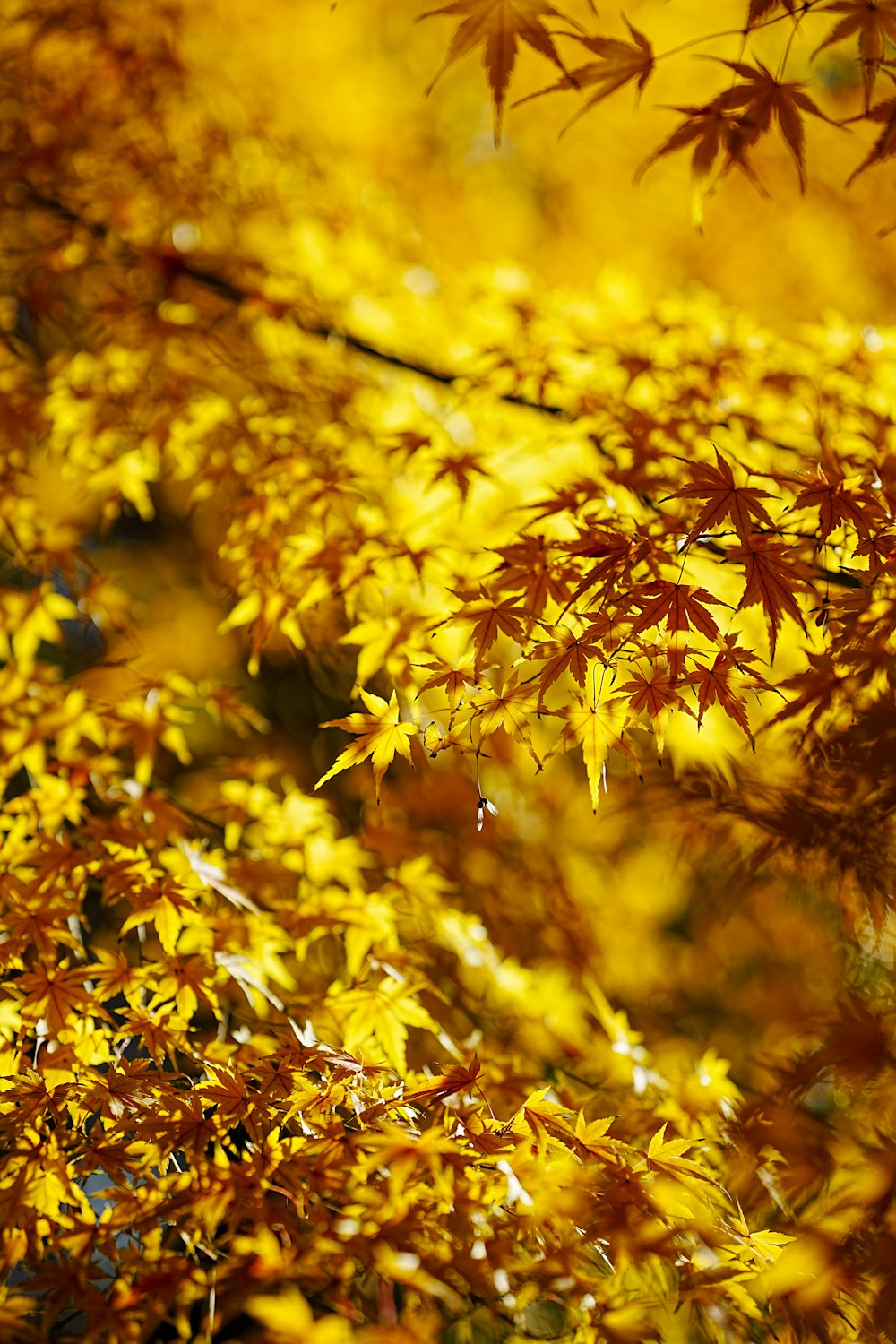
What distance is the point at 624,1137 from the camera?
1.61m

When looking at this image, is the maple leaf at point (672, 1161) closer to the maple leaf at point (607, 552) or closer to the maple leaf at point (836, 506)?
the maple leaf at point (607, 552)

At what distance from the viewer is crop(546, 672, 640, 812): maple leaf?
117 centimetres

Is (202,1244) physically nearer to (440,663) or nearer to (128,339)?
(440,663)

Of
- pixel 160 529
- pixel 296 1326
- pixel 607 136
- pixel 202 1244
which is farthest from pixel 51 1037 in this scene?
pixel 607 136

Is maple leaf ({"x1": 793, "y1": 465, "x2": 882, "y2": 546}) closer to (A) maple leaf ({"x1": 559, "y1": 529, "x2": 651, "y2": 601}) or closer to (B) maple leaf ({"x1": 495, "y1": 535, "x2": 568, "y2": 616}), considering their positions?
(A) maple leaf ({"x1": 559, "y1": 529, "x2": 651, "y2": 601})

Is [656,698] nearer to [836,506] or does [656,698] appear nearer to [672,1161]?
[836,506]

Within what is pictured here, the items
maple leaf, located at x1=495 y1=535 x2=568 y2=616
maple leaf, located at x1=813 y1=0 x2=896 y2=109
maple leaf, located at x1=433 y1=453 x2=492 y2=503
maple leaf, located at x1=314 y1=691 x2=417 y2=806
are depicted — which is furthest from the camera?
maple leaf, located at x1=433 y1=453 x2=492 y2=503

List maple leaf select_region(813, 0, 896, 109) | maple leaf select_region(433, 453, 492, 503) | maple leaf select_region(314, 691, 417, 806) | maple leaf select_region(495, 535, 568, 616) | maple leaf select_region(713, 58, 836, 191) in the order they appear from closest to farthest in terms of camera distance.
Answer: maple leaf select_region(813, 0, 896, 109)
maple leaf select_region(713, 58, 836, 191)
maple leaf select_region(314, 691, 417, 806)
maple leaf select_region(495, 535, 568, 616)
maple leaf select_region(433, 453, 492, 503)

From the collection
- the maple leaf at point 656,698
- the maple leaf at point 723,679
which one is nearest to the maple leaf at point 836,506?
the maple leaf at point 723,679

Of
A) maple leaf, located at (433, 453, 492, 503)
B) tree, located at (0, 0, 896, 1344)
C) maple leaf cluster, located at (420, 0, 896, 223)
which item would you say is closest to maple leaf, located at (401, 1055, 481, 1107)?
tree, located at (0, 0, 896, 1344)

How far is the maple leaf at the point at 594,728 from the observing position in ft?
3.85

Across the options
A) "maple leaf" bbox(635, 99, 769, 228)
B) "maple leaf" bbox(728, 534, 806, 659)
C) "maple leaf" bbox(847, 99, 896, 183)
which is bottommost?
"maple leaf" bbox(728, 534, 806, 659)

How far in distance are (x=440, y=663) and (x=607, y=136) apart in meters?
3.49

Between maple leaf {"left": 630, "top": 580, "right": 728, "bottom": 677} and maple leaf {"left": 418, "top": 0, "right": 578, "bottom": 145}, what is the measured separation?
620mm
